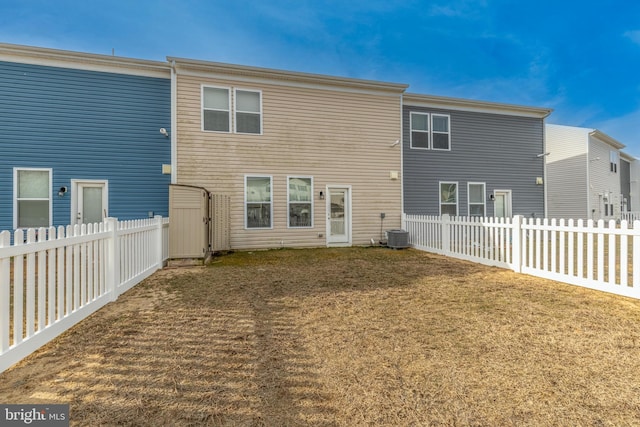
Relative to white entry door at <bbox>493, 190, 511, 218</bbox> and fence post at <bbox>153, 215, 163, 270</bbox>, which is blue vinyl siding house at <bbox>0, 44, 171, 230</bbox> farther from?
white entry door at <bbox>493, 190, 511, 218</bbox>

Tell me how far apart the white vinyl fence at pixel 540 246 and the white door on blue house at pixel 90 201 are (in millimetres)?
9331

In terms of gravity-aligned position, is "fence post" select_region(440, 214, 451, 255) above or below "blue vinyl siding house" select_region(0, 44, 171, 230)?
below

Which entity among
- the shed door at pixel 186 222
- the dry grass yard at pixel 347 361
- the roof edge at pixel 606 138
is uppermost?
the roof edge at pixel 606 138

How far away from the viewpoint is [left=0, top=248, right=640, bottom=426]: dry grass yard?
1.71 meters

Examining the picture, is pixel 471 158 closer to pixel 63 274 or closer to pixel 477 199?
pixel 477 199

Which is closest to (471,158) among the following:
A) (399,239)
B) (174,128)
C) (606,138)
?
(399,239)

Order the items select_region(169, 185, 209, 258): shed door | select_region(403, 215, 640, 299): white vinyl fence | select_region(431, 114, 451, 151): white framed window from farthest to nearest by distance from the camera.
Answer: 1. select_region(431, 114, 451, 151): white framed window
2. select_region(169, 185, 209, 258): shed door
3. select_region(403, 215, 640, 299): white vinyl fence

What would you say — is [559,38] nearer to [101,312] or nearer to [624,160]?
[624,160]

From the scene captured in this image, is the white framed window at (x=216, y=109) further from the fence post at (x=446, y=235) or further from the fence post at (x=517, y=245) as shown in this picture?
the fence post at (x=517, y=245)

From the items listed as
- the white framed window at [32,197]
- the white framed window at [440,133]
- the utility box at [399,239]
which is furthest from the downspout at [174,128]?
the white framed window at [440,133]

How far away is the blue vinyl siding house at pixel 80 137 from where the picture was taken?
7.60 meters

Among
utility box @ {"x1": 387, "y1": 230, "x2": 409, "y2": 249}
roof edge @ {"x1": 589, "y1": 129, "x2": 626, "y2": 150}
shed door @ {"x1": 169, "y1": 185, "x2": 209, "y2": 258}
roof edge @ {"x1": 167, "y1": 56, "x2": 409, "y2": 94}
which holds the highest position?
roof edge @ {"x1": 589, "y1": 129, "x2": 626, "y2": 150}

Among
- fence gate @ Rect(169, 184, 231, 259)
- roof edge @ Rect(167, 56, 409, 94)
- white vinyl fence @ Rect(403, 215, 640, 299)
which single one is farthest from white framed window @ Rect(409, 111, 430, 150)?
fence gate @ Rect(169, 184, 231, 259)

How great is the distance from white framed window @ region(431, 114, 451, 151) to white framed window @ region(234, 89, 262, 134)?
21.4ft
